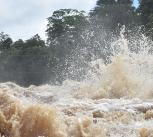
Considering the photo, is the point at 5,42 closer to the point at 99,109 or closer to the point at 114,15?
the point at 114,15

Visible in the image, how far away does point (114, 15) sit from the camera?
45.9 meters

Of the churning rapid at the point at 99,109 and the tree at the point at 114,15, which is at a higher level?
the tree at the point at 114,15

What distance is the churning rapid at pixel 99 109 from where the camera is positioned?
909 centimetres

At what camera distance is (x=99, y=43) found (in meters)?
39.7

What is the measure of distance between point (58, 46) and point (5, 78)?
5444mm

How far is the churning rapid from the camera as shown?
909 centimetres

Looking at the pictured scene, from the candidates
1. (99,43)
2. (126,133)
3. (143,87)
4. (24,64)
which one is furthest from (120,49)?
(24,64)

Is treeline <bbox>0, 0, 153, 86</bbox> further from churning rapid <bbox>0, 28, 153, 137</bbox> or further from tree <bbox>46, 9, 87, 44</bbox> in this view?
churning rapid <bbox>0, 28, 153, 137</bbox>

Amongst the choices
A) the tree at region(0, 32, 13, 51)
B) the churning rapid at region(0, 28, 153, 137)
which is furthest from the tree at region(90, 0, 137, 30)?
the churning rapid at region(0, 28, 153, 137)

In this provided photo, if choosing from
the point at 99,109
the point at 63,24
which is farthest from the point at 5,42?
the point at 99,109

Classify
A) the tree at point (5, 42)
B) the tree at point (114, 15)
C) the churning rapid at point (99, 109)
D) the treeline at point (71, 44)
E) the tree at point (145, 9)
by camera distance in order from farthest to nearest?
1. the tree at point (5, 42)
2. the tree at point (114, 15)
3. the tree at point (145, 9)
4. the treeline at point (71, 44)
5. the churning rapid at point (99, 109)

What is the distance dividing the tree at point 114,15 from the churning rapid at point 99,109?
23206 mm

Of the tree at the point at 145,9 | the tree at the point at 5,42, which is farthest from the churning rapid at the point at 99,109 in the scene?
the tree at the point at 5,42

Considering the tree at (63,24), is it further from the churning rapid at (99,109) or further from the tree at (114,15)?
the churning rapid at (99,109)
